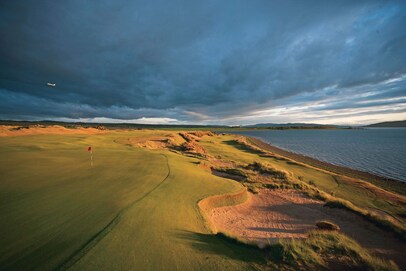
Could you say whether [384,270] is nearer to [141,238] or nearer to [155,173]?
[141,238]

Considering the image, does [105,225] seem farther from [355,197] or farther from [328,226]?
[355,197]

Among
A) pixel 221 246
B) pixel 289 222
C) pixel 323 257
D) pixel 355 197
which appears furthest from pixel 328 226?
pixel 355 197

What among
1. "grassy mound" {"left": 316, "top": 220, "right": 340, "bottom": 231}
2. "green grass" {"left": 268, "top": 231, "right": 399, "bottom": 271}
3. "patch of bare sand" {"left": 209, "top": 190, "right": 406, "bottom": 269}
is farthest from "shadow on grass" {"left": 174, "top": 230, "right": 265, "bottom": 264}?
"grassy mound" {"left": 316, "top": 220, "right": 340, "bottom": 231}

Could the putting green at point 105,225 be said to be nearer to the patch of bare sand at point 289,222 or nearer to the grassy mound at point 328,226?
the patch of bare sand at point 289,222

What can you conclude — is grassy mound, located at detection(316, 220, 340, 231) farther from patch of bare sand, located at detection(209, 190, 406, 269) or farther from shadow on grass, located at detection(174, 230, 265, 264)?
shadow on grass, located at detection(174, 230, 265, 264)

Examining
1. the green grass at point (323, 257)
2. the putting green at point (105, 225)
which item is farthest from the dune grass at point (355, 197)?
the putting green at point (105, 225)

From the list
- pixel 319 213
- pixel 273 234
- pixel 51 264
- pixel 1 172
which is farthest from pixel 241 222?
pixel 1 172

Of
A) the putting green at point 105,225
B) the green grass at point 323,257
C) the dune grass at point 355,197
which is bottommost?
the dune grass at point 355,197
